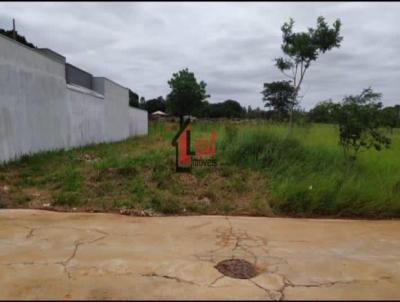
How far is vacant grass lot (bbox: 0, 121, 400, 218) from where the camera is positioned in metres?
4.89

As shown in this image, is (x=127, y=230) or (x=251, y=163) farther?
(x=251, y=163)

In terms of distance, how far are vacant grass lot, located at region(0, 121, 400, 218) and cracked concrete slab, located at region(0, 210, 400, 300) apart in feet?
1.31

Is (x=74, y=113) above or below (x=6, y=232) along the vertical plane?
above

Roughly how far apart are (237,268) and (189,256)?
468 mm

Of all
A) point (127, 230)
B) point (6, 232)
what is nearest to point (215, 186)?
point (127, 230)

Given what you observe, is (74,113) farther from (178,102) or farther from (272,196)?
(178,102)

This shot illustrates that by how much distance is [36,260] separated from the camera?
2.97m

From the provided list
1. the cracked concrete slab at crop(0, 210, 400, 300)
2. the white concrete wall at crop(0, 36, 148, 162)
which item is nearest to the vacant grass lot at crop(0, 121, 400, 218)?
the cracked concrete slab at crop(0, 210, 400, 300)

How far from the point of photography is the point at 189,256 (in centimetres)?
311

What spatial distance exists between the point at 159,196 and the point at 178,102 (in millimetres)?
23016

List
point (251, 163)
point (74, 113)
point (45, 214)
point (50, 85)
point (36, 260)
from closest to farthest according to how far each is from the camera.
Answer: point (36, 260), point (45, 214), point (251, 163), point (50, 85), point (74, 113)

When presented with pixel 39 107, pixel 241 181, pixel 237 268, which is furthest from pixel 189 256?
pixel 39 107

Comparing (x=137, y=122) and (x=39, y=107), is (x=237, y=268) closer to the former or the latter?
(x=39, y=107)

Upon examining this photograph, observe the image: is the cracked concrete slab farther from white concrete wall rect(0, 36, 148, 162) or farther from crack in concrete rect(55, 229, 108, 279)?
white concrete wall rect(0, 36, 148, 162)
